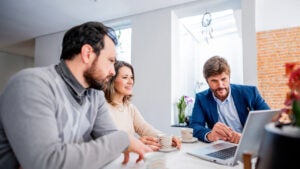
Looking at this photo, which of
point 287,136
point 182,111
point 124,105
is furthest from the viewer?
point 182,111

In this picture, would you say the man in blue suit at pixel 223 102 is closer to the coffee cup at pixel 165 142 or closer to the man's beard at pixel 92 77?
the coffee cup at pixel 165 142

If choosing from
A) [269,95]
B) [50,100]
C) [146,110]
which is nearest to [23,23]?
[146,110]

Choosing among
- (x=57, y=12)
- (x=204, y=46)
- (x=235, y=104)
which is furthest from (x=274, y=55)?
(x=57, y=12)

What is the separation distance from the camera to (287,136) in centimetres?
42

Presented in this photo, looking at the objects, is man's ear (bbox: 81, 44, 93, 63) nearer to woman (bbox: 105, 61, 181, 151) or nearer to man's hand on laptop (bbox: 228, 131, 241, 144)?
woman (bbox: 105, 61, 181, 151)

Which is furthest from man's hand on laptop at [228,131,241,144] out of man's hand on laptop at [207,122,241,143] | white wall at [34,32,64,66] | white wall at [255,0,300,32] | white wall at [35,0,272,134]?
white wall at [34,32,64,66]

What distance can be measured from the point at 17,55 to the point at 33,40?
1913 mm

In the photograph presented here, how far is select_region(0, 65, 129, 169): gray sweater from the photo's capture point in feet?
2.30

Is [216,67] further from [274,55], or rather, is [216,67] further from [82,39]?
[274,55]

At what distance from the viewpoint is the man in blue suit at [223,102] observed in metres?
1.66

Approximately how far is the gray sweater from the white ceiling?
2.54 m

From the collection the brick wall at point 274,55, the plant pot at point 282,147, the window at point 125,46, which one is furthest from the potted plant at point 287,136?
the brick wall at point 274,55

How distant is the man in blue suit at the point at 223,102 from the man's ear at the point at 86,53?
96cm

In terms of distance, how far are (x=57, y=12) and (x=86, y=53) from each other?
2971 mm
